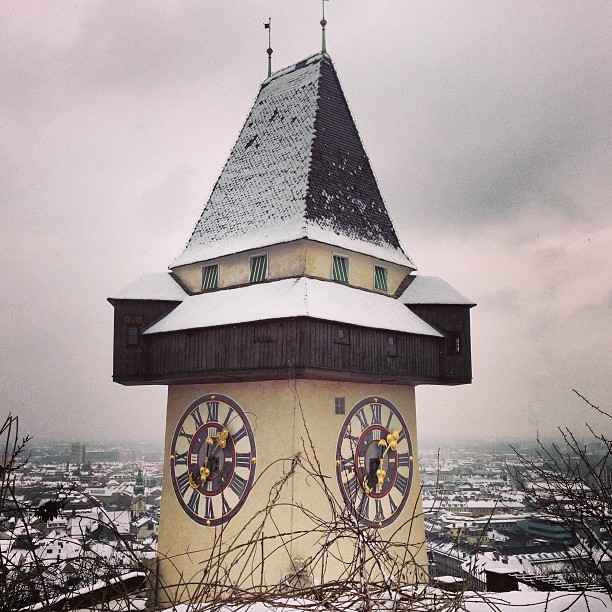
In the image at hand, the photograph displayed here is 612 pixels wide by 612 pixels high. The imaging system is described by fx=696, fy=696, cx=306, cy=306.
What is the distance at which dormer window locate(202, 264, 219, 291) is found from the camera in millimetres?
9734

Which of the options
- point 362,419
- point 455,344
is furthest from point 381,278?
point 362,419

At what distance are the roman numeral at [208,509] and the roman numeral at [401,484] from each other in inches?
96.0

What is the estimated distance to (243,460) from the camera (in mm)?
8562

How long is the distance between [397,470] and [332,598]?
7.65m

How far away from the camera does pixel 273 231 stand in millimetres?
9125

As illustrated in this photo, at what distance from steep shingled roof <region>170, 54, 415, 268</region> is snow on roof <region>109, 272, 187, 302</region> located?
31 centimetres

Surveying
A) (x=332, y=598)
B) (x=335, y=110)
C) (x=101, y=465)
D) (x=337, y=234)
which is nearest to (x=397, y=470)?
(x=337, y=234)

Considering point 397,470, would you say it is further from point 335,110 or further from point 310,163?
point 335,110

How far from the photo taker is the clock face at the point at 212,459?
8.56m

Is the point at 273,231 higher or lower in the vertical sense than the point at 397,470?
higher

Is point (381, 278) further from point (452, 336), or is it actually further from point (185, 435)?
point (185, 435)

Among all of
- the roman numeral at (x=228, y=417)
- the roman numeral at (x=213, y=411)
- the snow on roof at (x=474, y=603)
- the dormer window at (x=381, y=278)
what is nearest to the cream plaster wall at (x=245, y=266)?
the dormer window at (x=381, y=278)

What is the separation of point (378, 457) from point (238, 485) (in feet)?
6.12

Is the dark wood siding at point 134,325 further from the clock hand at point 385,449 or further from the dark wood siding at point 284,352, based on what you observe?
the clock hand at point 385,449
